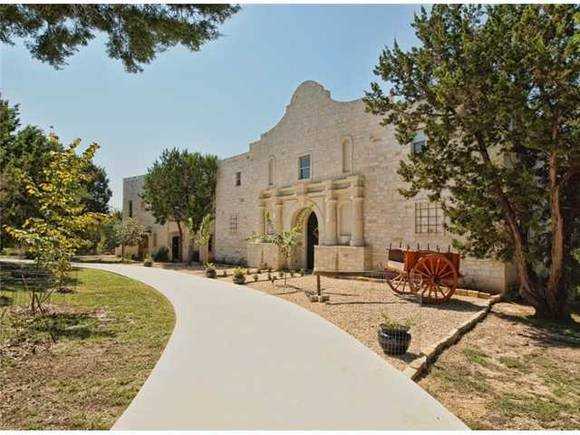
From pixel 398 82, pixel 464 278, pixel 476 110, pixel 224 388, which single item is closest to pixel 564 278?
pixel 464 278

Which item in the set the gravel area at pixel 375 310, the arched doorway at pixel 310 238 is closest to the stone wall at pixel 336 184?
the arched doorway at pixel 310 238

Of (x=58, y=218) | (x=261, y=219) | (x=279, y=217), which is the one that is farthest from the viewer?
(x=261, y=219)

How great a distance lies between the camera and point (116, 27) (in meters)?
6.86

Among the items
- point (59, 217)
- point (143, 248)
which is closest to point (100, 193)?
point (143, 248)

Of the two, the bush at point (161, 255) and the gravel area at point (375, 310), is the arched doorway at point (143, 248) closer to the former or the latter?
the bush at point (161, 255)

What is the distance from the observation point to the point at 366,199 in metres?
17.3

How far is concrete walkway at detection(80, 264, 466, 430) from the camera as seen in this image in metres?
3.68

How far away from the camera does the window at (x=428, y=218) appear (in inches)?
567

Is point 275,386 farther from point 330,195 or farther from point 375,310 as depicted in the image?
point 330,195

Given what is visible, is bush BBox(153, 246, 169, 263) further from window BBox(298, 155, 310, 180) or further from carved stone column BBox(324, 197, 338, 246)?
carved stone column BBox(324, 197, 338, 246)

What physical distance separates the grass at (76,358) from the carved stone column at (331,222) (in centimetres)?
995

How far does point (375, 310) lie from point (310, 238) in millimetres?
11419

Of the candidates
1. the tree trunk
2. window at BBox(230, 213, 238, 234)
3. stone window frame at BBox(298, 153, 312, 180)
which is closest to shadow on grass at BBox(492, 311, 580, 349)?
the tree trunk

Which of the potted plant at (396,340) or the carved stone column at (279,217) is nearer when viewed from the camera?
the potted plant at (396,340)
